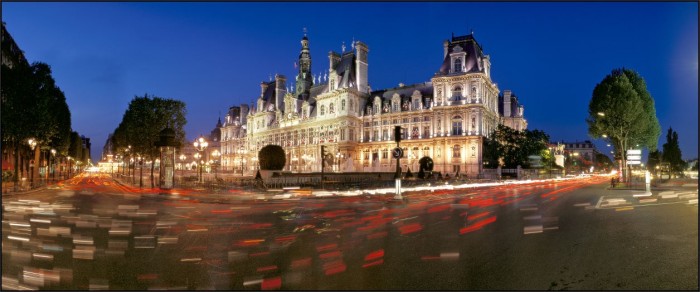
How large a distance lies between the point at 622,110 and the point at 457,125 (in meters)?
31.3

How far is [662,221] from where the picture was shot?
1369 cm

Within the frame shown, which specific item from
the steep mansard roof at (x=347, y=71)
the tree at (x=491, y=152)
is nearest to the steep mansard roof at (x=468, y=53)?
the tree at (x=491, y=152)

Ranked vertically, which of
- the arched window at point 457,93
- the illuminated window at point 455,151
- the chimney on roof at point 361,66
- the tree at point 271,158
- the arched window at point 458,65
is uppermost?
the chimney on roof at point 361,66

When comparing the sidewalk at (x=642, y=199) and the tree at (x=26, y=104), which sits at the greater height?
the tree at (x=26, y=104)

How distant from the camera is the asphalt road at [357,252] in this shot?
696cm

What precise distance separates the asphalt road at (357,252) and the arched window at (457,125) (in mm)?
56174

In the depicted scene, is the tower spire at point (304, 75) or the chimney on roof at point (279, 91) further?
the chimney on roof at point (279, 91)

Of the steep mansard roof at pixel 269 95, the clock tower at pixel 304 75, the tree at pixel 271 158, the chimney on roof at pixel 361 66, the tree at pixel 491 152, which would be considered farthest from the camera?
the steep mansard roof at pixel 269 95

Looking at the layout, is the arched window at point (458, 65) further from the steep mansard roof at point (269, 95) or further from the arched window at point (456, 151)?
the steep mansard roof at point (269, 95)

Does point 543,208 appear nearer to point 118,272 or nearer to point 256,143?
point 118,272

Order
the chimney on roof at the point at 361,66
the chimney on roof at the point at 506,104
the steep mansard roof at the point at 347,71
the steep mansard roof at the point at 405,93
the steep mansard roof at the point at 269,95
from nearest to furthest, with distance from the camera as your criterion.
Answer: the steep mansard roof at the point at 405,93 → the steep mansard roof at the point at 347,71 → the chimney on roof at the point at 361,66 → the chimney on roof at the point at 506,104 → the steep mansard roof at the point at 269,95

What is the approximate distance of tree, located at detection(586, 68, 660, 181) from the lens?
4147 centimetres

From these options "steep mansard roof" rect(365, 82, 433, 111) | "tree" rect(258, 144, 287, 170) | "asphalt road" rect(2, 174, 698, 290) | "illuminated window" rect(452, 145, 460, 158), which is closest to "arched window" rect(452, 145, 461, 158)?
"illuminated window" rect(452, 145, 460, 158)

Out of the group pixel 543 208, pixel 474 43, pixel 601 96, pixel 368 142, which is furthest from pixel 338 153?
pixel 543 208
